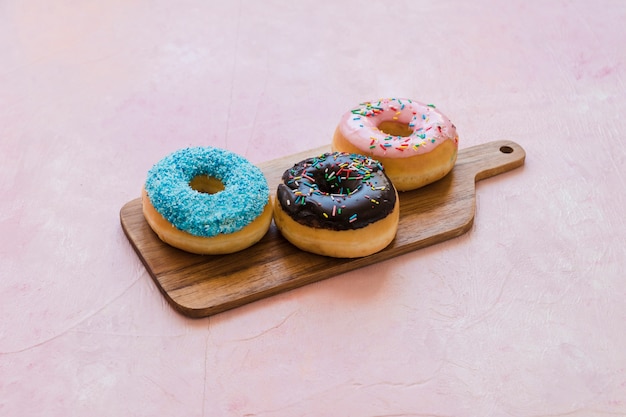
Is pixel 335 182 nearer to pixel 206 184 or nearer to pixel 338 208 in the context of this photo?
pixel 338 208

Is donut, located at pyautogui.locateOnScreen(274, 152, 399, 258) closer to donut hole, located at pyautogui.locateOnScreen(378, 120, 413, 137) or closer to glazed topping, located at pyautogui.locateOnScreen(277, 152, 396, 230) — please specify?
glazed topping, located at pyautogui.locateOnScreen(277, 152, 396, 230)

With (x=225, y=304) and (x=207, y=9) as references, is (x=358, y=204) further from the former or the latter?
(x=207, y=9)

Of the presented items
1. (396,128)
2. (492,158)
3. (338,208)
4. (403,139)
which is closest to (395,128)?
(396,128)

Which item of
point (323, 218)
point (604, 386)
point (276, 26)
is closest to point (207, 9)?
point (276, 26)

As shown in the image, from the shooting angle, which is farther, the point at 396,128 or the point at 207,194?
the point at 396,128

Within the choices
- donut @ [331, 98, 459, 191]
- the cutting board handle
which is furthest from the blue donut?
the cutting board handle

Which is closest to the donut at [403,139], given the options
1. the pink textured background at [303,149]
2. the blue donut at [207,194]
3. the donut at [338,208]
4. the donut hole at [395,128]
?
the donut hole at [395,128]
